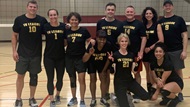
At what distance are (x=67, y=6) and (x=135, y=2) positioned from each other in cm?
388

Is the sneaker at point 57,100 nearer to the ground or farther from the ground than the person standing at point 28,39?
nearer to the ground

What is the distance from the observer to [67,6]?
49.9ft

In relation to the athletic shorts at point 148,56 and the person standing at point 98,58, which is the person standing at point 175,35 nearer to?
the athletic shorts at point 148,56

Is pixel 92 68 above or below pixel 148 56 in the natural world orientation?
below

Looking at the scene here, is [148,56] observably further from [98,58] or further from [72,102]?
[72,102]

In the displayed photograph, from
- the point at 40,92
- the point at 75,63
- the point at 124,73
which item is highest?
the point at 75,63

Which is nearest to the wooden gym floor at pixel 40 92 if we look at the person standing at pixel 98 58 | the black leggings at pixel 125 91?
the black leggings at pixel 125 91

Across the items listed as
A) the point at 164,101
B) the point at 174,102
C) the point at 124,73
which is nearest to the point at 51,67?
the point at 124,73

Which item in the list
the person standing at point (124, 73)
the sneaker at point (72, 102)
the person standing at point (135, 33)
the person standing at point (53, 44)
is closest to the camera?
the person standing at point (124, 73)

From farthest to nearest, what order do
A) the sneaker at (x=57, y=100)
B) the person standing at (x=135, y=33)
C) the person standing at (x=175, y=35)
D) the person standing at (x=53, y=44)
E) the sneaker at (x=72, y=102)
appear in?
the sneaker at (x=57, y=100)
the sneaker at (x=72, y=102)
the person standing at (x=175, y=35)
the person standing at (x=135, y=33)
the person standing at (x=53, y=44)

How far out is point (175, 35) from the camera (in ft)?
15.5

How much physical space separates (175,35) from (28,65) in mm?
2632

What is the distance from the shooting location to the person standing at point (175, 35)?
15.4 feet

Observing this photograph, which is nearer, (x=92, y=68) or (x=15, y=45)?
(x=15, y=45)
